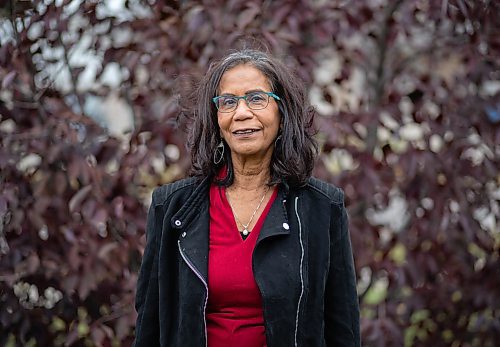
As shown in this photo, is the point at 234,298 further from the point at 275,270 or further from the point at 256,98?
the point at 256,98

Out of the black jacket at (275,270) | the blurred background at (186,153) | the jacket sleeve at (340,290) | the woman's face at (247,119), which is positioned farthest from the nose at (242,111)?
the blurred background at (186,153)

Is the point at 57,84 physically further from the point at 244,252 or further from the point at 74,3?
the point at 244,252

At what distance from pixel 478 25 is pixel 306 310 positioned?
70.6 inches

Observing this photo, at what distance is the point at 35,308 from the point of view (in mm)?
3521

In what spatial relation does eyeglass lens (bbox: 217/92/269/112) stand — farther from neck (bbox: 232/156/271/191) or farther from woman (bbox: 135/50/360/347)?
neck (bbox: 232/156/271/191)

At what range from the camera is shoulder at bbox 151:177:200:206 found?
2.52 meters

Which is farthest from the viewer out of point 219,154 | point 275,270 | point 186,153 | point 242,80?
point 186,153

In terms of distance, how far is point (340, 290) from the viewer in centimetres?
247

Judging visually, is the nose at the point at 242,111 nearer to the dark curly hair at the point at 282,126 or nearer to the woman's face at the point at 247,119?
the woman's face at the point at 247,119

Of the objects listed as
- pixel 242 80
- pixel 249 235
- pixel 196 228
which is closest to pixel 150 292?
pixel 196 228

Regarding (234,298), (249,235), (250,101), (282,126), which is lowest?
(234,298)

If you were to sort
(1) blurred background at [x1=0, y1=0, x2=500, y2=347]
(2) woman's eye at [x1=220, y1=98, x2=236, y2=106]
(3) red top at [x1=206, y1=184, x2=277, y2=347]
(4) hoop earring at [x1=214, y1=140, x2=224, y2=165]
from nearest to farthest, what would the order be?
(3) red top at [x1=206, y1=184, x2=277, y2=347] → (2) woman's eye at [x1=220, y1=98, x2=236, y2=106] → (4) hoop earring at [x1=214, y1=140, x2=224, y2=165] → (1) blurred background at [x1=0, y1=0, x2=500, y2=347]

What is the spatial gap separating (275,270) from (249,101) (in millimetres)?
510

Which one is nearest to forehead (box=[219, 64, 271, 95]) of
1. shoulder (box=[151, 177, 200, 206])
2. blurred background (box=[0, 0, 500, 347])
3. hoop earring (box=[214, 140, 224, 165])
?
hoop earring (box=[214, 140, 224, 165])
